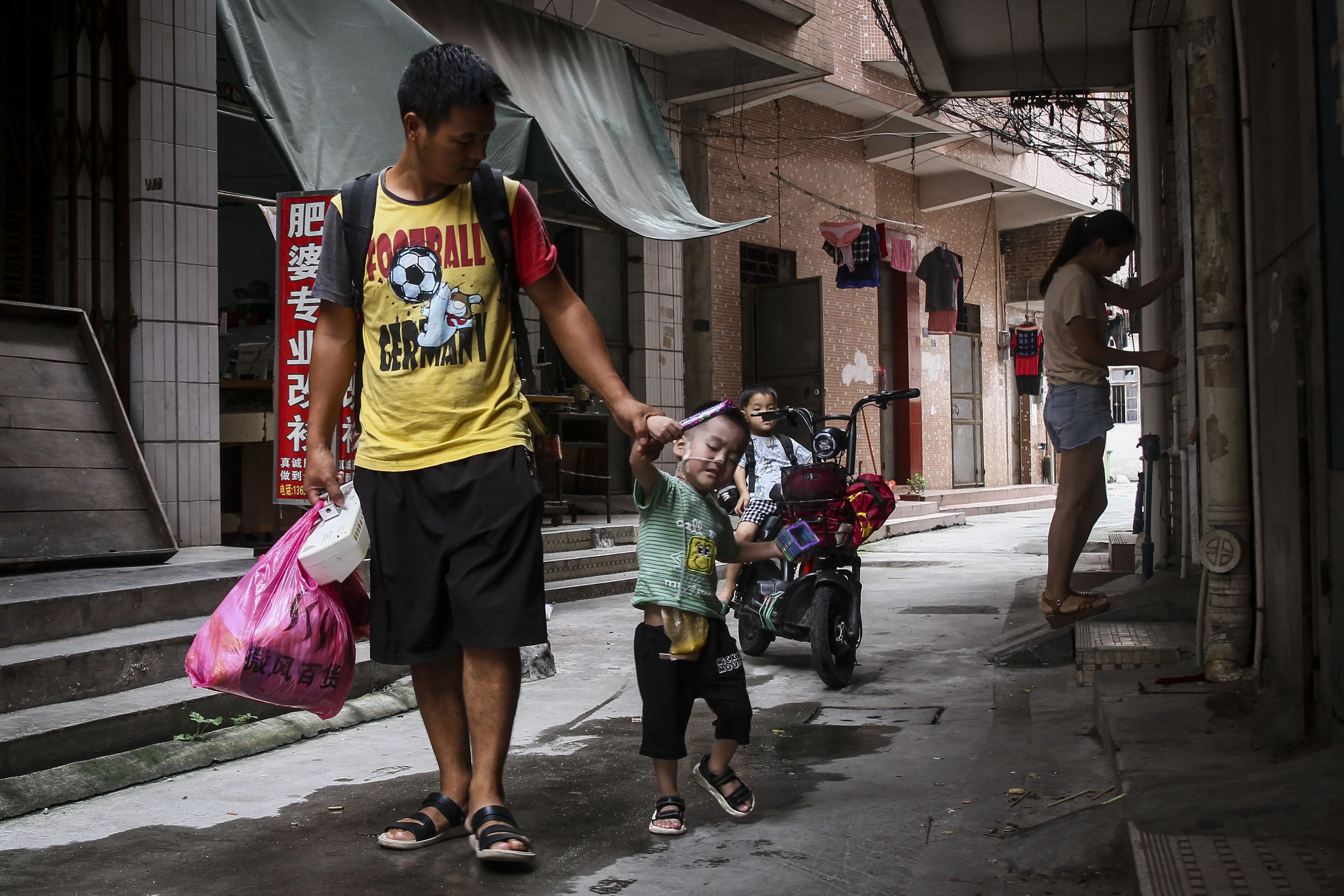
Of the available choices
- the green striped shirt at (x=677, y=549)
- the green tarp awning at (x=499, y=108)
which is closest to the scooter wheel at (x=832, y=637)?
the green striped shirt at (x=677, y=549)

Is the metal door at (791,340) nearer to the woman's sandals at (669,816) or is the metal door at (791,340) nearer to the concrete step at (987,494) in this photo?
the concrete step at (987,494)

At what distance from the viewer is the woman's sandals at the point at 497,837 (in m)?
3.01

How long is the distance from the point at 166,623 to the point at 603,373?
9.77ft

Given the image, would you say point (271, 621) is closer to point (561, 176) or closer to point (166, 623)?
point (166, 623)

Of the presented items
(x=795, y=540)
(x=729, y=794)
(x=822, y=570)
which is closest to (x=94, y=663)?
(x=729, y=794)

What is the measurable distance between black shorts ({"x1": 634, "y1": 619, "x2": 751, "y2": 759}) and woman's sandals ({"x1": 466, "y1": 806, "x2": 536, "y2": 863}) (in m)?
0.51

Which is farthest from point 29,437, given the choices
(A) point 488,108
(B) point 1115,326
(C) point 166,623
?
(B) point 1115,326

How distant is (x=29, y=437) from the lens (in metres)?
6.24

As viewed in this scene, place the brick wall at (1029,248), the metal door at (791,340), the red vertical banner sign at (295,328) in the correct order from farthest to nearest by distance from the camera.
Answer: the brick wall at (1029,248) < the metal door at (791,340) < the red vertical banner sign at (295,328)

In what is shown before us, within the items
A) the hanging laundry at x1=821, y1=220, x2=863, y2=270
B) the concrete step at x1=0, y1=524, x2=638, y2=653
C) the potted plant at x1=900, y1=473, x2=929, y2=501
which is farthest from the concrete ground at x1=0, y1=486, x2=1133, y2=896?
the potted plant at x1=900, y1=473, x2=929, y2=501

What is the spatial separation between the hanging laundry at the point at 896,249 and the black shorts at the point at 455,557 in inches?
636

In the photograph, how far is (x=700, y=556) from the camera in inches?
143

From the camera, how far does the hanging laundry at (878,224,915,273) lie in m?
18.7

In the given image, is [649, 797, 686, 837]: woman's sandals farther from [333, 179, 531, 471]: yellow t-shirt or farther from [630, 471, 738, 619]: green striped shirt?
[333, 179, 531, 471]: yellow t-shirt
